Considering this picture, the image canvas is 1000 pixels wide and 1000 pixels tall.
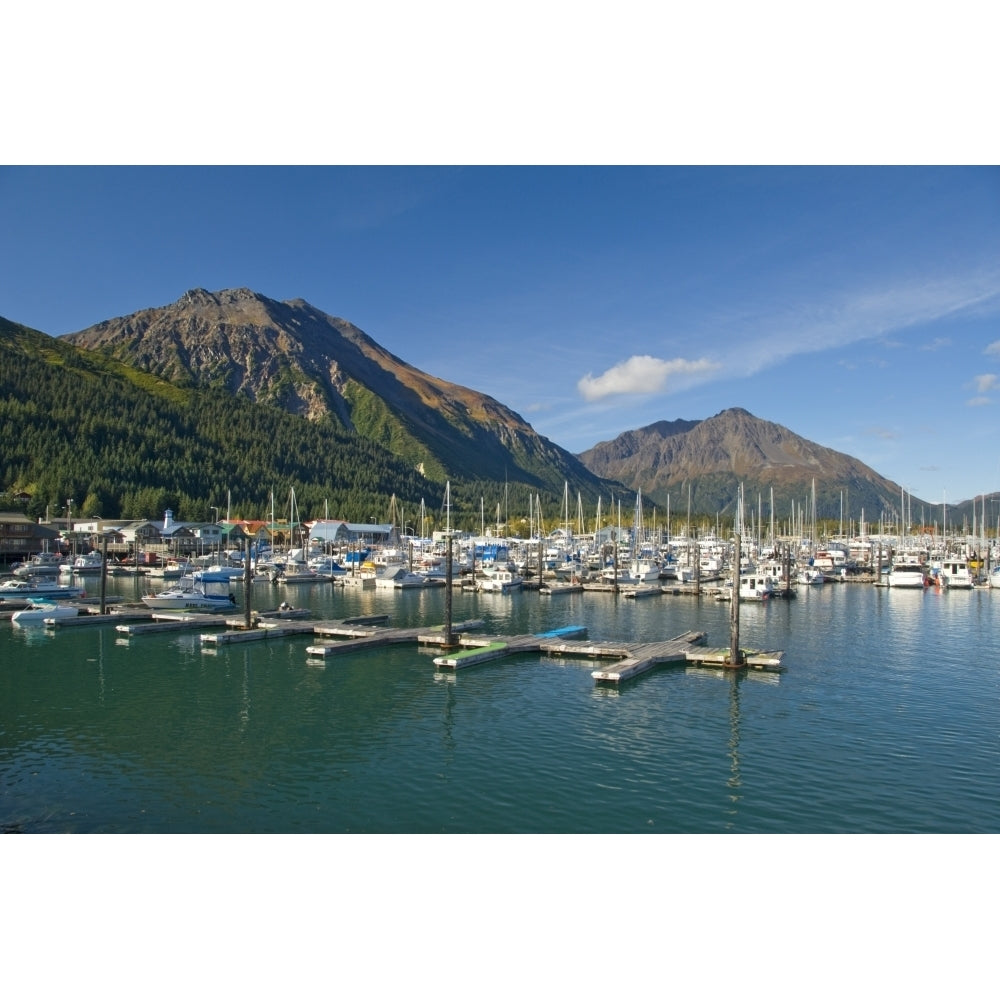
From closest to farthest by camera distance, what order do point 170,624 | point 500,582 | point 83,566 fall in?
point 170,624 < point 500,582 < point 83,566

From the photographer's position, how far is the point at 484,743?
30922 mm

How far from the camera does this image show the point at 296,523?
17338 cm

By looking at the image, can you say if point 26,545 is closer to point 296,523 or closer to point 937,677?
point 296,523

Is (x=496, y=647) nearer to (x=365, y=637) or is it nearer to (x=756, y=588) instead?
(x=365, y=637)

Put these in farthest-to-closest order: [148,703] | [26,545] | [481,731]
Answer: [26,545] < [148,703] < [481,731]

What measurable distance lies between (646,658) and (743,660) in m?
5.94

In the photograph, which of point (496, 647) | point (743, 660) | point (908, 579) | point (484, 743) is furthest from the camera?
point (908, 579)

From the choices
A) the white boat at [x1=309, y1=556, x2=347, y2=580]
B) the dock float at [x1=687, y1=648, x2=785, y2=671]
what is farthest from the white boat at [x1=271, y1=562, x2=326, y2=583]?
the dock float at [x1=687, y1=648, x2=785, y2=671]

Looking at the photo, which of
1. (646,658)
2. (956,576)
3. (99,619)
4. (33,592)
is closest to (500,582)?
(99,619)

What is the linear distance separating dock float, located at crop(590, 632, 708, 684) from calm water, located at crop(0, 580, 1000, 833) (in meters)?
1.31

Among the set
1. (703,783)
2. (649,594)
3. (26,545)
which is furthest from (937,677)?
(26,545)

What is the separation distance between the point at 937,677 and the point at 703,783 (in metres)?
26.6

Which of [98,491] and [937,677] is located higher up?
[98,491]

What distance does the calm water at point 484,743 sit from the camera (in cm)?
2344
